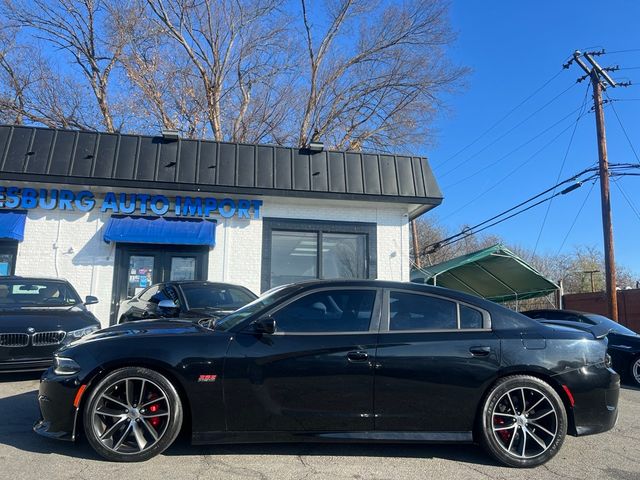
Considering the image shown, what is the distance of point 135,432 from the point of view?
12.5 ft

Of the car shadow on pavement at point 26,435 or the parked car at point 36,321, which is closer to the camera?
the car shadow on pavement at point 26,435

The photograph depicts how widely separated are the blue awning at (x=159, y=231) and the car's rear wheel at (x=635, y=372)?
8.87 metres

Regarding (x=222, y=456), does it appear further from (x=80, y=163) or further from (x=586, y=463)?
(x=80, y=163)

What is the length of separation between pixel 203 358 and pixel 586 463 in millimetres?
3327

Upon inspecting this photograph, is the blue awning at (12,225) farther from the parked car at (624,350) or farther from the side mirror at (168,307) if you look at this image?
the parked car at (624,350)

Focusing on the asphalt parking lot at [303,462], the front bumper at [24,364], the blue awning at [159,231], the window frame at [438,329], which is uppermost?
the blue awning at [159,231]

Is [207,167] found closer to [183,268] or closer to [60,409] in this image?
[183,268]

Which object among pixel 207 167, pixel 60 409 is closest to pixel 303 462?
pixel 60 409

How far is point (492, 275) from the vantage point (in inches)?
583

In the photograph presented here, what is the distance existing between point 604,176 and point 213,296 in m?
15.0

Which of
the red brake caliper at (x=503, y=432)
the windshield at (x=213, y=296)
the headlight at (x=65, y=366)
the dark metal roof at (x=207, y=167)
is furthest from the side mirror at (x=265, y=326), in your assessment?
the dark metal roof at (x=207, y=167)

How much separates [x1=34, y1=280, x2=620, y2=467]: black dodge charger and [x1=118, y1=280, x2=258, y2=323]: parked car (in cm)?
266

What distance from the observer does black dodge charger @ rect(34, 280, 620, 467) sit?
3812mm

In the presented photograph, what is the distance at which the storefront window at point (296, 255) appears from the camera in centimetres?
1177
